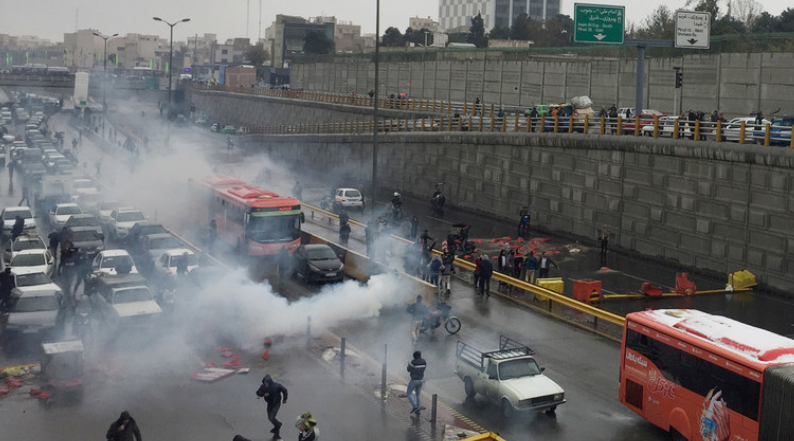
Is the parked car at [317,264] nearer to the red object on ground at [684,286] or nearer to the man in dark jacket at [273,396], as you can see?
the red object on ground at [684,286]

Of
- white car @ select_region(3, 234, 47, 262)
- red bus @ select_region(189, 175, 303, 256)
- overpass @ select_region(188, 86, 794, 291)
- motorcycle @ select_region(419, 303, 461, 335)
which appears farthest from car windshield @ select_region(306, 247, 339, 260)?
overpass @ select_region(188, 86, 794, 291)

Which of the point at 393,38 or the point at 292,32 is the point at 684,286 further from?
the point at 292,32

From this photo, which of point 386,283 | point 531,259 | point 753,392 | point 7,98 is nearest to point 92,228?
point 386,283

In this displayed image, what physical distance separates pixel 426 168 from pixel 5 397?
34.2 meters

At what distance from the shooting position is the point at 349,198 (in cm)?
4766

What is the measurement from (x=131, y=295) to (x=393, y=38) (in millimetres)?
148667

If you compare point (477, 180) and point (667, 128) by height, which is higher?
point (667, 128)

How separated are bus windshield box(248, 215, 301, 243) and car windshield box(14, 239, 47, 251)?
734 cm

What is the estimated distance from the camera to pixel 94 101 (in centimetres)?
12975

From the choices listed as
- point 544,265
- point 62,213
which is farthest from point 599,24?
point 62,213

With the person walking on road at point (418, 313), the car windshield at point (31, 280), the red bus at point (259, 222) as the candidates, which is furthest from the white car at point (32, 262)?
the person walking on road at point (418, 313)

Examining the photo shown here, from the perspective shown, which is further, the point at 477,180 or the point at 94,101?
the point at 94,101

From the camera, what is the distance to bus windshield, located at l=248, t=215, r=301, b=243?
32.3 m

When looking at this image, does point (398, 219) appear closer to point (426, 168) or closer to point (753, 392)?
point (426, 168)
